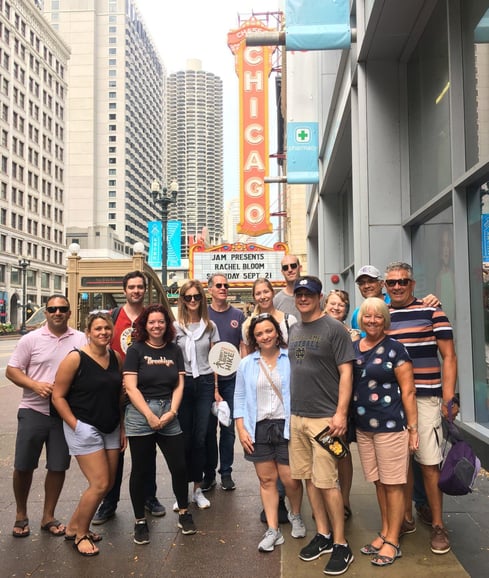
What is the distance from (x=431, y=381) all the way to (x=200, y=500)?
2.36m

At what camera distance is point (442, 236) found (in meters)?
6.96

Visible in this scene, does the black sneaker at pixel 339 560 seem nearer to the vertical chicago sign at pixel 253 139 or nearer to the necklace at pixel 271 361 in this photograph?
the necklace at pixel 271 361

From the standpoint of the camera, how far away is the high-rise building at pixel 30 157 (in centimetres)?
7150

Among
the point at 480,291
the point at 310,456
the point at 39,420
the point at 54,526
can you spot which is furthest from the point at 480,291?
the point at 54,526

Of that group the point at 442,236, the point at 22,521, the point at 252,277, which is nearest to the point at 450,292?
the point at 442,236

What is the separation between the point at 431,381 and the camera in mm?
3951

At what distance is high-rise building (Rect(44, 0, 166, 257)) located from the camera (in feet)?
416

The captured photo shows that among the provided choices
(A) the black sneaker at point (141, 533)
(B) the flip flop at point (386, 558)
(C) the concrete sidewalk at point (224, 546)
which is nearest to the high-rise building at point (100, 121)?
(C) the concrete sidewalk at point (224, 546)

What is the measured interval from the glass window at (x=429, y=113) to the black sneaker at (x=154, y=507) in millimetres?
5025

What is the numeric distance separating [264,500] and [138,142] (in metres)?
151

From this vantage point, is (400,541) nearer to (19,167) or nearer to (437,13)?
(437,13)

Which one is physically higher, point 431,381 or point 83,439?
point 431,381

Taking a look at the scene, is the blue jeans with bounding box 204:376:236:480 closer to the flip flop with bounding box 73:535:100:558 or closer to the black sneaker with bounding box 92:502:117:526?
the black sneaker with bounding box 92:502:117:526

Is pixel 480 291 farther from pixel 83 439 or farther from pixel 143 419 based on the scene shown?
pixel 83 439
